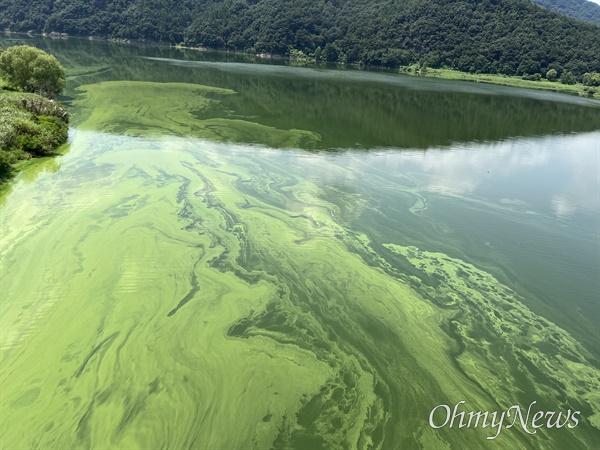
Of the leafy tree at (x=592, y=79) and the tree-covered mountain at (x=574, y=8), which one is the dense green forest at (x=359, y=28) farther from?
the tree-covered mountain at (x=574, y=8)

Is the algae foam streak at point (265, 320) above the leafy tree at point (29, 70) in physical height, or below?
below

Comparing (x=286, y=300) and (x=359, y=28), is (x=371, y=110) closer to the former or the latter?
(x=286, y=300)

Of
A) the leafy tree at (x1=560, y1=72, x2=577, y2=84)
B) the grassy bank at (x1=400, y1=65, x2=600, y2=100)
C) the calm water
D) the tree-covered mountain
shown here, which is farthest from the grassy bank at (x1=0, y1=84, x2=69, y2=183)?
the tree-covered mountain

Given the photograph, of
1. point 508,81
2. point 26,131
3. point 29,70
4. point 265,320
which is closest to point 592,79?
point 508,81

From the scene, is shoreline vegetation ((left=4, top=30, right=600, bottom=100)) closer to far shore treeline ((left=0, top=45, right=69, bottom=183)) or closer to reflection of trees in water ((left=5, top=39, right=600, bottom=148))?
reflection of trees in water ((left=5, top=39, right=600, bottom=148))

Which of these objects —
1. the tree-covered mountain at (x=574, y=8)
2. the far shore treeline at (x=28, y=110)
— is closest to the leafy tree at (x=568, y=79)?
the far shore treeline at (x=28, y=110)

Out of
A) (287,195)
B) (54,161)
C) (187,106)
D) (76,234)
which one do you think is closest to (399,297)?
(287,195)
